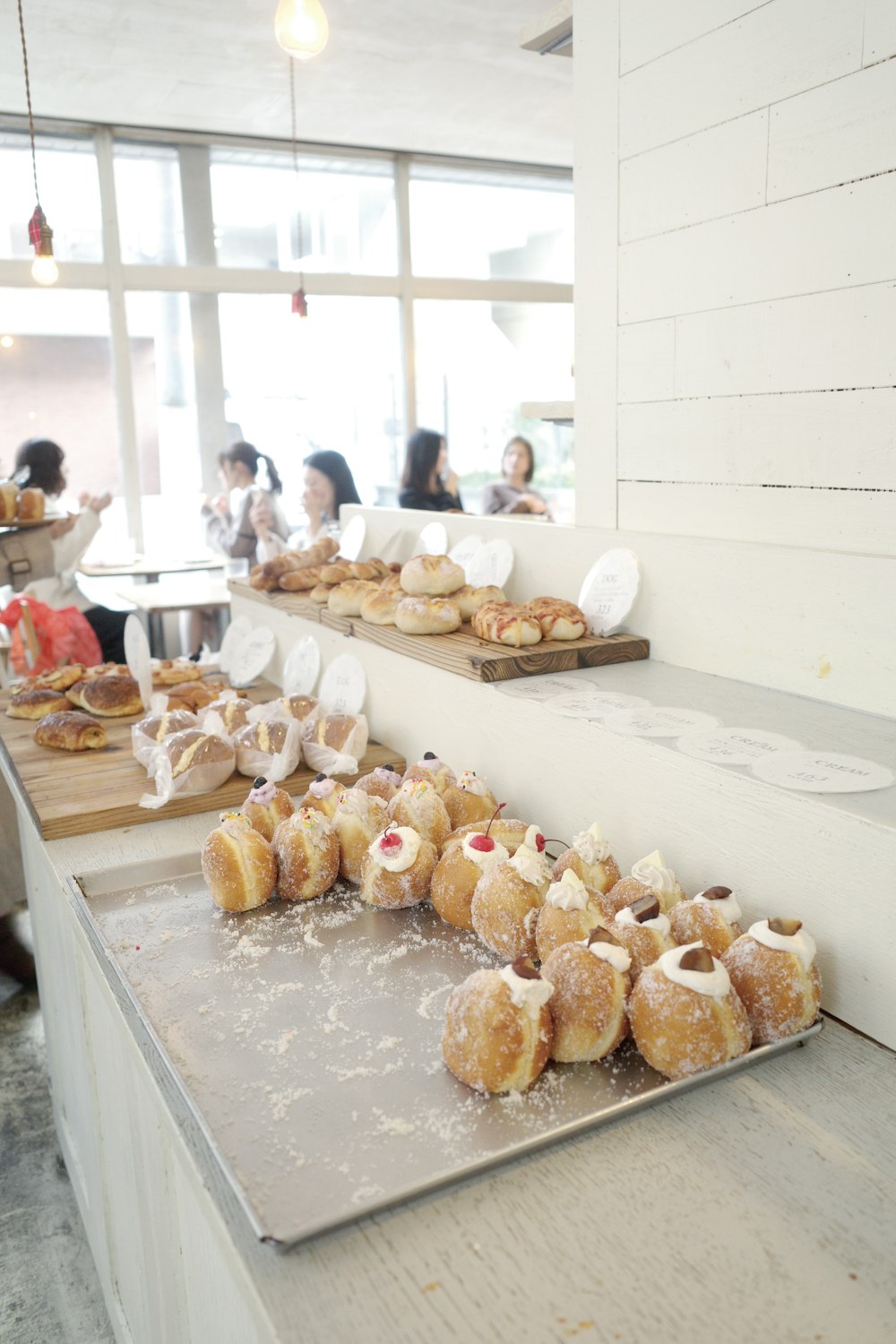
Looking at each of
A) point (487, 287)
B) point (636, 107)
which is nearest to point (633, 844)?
point (636, 107)

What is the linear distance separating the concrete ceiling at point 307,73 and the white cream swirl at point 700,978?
4209 mm

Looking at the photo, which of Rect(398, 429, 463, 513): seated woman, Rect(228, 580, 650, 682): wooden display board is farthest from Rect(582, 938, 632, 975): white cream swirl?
Rect(398, 429, 463, 513): seated woman

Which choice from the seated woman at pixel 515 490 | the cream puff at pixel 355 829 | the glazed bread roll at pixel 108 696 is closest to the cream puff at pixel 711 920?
the cream puff at pixel 355 829

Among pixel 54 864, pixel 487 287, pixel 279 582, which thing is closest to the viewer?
pixel 54 864

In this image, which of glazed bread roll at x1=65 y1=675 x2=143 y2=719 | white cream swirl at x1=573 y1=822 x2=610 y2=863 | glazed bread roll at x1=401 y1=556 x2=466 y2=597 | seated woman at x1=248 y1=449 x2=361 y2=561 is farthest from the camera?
seated woman at x1=248 y1=449 x2=361 y2=561

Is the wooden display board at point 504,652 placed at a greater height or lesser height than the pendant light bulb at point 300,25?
lesser

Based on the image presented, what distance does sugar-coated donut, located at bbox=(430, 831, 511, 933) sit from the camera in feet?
3.84

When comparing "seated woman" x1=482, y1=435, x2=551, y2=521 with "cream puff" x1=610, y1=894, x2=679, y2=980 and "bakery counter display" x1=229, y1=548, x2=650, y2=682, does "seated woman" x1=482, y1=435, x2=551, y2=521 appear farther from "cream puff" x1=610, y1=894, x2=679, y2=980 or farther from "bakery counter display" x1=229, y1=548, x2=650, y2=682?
"cream puff" x1=610, y1=894, x2=679, y2=980

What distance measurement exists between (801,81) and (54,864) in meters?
1.58

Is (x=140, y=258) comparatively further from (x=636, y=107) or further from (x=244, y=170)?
(x=636, y=107)

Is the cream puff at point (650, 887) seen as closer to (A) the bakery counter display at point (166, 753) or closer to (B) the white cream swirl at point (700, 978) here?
(B) the white cream swirl at point (700, 978)

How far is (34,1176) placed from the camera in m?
1.98

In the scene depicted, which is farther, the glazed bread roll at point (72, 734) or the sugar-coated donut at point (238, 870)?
the glazed bread roll at point (72, 734)

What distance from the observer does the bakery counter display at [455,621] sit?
63.4 inches
